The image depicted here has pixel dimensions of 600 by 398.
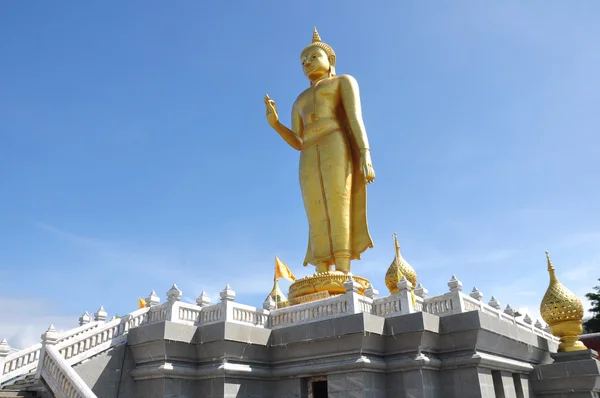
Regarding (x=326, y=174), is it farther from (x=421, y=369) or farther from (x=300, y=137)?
(x=421, y=369)

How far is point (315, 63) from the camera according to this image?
19984mm

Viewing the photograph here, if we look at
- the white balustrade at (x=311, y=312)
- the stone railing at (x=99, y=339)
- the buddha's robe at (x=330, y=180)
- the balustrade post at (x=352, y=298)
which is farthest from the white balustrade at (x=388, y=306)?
the stone railing at (x=99, y=339)

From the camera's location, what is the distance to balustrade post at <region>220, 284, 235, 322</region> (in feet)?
43.6

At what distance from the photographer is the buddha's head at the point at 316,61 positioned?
20016 mm

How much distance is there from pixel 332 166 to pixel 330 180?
1.58 ft

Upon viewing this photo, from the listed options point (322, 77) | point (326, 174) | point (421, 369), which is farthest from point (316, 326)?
point (322, 77)

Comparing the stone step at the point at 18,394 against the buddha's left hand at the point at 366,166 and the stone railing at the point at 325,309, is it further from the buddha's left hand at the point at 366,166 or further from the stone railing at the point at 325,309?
the buddha's left hand at the point at 366,166

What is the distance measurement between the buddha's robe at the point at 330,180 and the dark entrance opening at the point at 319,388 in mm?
4970

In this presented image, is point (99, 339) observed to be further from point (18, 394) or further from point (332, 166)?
point (332, 166)

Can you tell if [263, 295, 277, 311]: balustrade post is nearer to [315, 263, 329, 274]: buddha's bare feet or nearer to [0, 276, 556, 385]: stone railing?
[0, 276, 556, 385]: stone railing

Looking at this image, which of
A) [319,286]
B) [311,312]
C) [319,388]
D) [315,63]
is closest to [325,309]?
[311,312]

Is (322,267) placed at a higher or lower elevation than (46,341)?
higher

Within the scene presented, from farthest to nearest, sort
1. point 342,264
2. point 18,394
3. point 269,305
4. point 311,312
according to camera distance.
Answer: point 342,264 < point 269,305 < point 311,312 < point 18,394

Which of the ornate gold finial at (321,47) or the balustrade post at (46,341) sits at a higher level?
the ornate gold finial at (321,47)
